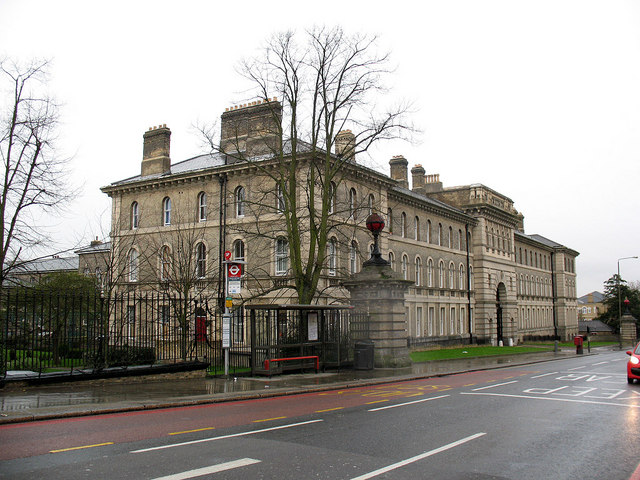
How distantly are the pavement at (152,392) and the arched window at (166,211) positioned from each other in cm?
2060

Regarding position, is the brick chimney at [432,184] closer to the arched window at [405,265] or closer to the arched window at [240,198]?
the arched window at [405,265]

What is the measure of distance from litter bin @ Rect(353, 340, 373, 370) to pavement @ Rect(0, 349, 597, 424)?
84 cm

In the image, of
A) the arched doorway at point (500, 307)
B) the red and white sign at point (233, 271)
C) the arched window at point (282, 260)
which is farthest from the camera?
the arched doorway at point (500, 307)

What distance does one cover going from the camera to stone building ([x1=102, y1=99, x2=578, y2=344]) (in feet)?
101

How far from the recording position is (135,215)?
37.9 metres

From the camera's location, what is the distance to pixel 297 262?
22.0 meters

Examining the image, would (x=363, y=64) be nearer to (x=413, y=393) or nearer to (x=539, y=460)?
(x=413, y=393)

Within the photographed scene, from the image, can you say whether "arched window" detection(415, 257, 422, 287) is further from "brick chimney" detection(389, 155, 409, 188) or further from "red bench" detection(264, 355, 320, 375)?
"red bench" detection(264, 355, 320, 375)

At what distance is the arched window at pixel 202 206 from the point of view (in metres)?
35.1

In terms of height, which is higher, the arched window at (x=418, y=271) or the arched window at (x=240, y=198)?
the arched window at (x=240, y=198)

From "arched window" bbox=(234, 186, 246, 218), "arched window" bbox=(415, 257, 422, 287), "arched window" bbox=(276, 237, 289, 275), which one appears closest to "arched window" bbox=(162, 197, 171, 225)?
"arched window" bbox=(234, 186, 246, 218)

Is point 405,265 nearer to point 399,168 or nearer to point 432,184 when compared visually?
point 399,168

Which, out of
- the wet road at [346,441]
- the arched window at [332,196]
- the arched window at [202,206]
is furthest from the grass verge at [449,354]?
the wet road at [346,441]

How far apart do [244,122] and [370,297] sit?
17688 millimetres
